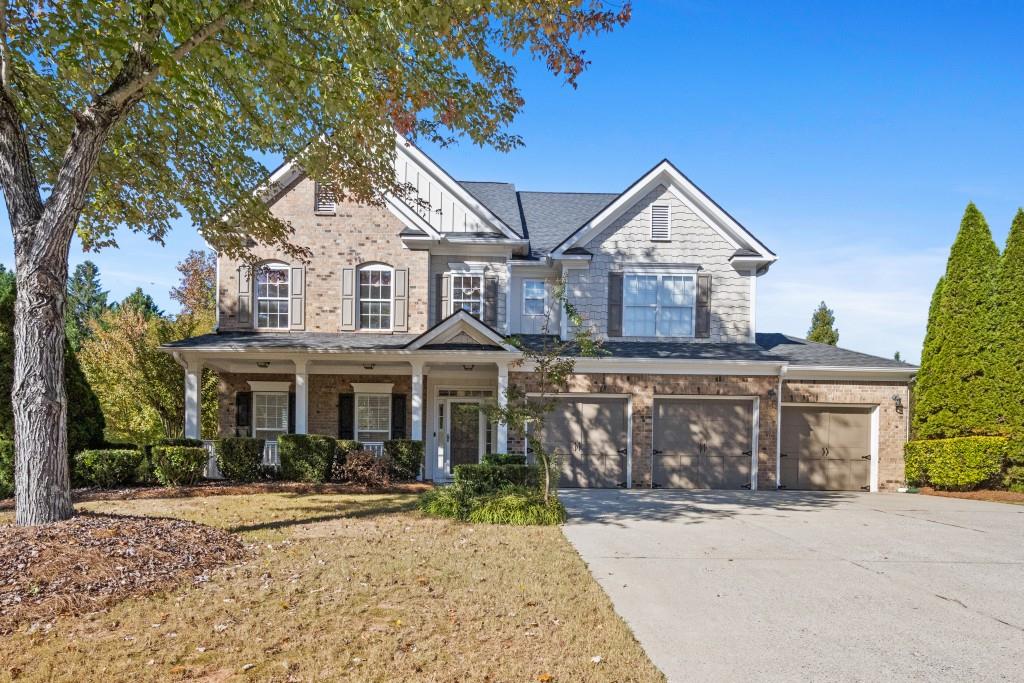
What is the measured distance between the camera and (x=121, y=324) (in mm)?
22344

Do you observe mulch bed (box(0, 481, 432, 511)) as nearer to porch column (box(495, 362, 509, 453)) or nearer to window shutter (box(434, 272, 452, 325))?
porch column (box(495, 362, 509, 453))

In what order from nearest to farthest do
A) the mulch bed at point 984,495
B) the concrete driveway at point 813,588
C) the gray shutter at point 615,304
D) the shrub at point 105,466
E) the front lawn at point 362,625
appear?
the front lawn at point 362,625 → the concrete driveway at point 813,588 → the shrub at point 105,466 → the mulch bed at point 984,495 → the gray shutter at point 615,304

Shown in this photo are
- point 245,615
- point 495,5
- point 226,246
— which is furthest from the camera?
point 226,246

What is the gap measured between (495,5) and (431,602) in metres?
8.13

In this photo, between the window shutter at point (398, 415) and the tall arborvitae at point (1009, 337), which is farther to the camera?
the window shutter at point (398, 415)

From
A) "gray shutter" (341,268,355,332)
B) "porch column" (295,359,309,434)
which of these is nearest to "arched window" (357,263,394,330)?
"gray shutter" (341,268,355,332)

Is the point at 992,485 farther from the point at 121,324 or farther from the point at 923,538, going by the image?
the point at 121,324

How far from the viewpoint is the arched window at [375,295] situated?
16688 mm

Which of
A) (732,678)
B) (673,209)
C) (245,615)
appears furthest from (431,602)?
(673,209)

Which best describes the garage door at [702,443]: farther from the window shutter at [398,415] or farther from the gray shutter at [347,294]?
the gray shutter at [347,294]

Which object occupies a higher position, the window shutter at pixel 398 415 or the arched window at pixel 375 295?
the arched window at pixel 375 295

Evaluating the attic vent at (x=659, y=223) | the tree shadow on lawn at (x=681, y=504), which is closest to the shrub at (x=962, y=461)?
the tree shadow on lawn at (x=681, y=504)

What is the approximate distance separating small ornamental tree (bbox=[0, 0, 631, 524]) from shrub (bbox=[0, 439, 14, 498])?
4.25 m

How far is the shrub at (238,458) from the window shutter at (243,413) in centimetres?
222
